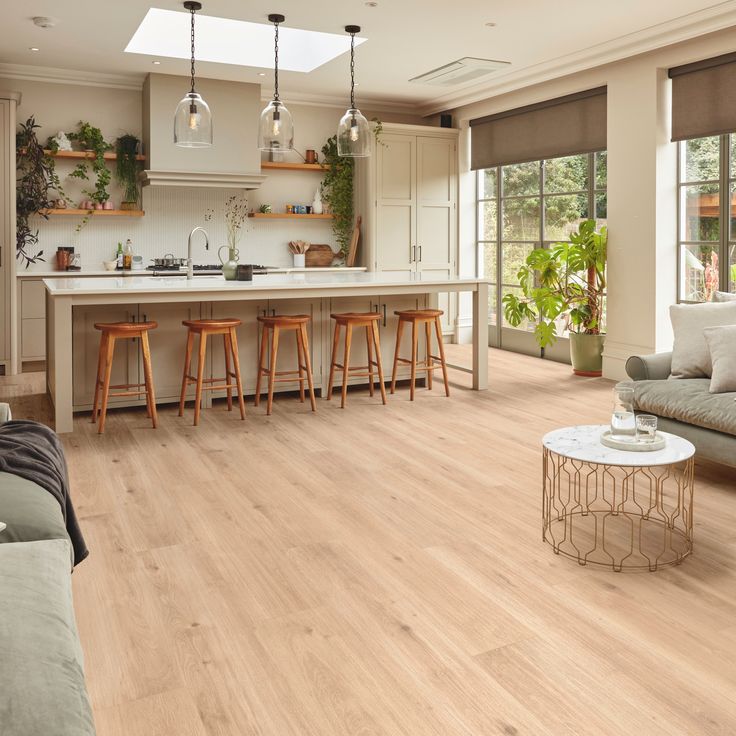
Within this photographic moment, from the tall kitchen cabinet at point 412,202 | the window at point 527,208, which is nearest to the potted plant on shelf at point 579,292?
the window at point 527,208

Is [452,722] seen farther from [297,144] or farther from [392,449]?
[297,144]

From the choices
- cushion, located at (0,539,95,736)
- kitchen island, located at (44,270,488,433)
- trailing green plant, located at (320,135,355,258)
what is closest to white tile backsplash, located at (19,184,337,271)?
trailing green plant, located at (320,135,355,258)

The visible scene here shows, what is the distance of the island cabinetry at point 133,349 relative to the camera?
5.15 m

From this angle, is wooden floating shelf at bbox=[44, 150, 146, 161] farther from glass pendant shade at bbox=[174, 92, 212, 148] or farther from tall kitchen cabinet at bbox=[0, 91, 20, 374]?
glass pendant shade at bbox=[174, 92, 212, 148]

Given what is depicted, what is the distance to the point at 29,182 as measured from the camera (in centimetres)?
718

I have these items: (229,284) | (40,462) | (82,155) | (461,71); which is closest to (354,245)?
(461,71)

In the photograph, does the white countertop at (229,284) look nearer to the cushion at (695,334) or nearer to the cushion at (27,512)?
the cushion at (695,334)

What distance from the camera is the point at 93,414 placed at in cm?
505

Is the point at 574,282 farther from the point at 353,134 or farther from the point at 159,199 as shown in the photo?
the point at 159,199

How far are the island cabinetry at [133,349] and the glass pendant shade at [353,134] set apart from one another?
146 cm

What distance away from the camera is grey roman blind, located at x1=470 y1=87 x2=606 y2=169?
268 inches

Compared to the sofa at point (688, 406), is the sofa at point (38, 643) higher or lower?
lower

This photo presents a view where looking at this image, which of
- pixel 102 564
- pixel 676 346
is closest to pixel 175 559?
pixel 102 564

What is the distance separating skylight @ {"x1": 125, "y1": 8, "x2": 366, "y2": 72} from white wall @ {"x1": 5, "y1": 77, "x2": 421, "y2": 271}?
0.65 metres
